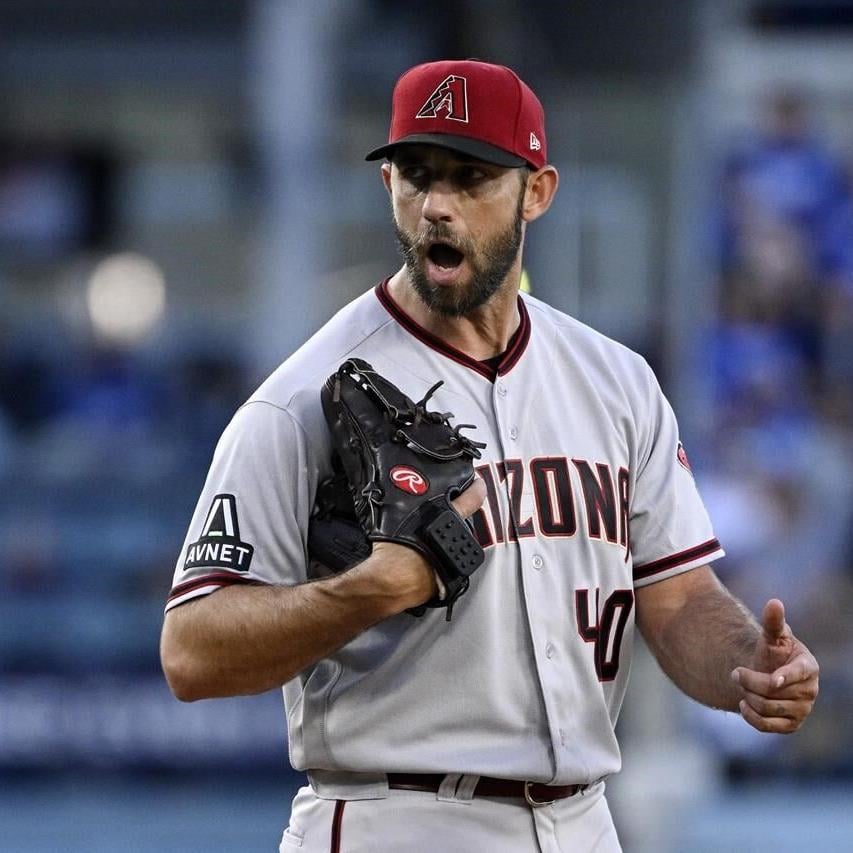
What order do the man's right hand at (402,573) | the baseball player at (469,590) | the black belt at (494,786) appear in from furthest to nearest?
the black belt at (494,786) → the baseball player at (469,590) → the man's right hand at (402,573)

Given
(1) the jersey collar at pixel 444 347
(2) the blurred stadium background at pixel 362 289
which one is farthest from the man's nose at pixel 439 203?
(2) the blurred stadium background at pixel 362 289

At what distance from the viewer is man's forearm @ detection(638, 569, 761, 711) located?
258 centimetres

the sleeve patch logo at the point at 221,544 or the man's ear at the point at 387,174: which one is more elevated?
the man's ear at the point at 387,174

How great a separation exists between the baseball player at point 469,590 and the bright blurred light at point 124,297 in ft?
30.0

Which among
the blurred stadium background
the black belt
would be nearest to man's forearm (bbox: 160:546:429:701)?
the black belt

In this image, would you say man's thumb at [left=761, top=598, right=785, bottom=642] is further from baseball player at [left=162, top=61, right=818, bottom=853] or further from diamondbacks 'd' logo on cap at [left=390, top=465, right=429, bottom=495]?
diamondbacks 'd' logo on cap at [left=390, top=465, right=429, bottom=495]

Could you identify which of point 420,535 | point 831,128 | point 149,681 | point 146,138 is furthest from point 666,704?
point 146,138

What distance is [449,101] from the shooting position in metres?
2.56

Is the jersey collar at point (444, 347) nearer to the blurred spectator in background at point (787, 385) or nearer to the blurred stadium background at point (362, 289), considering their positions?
the blurred stadium background at point (362, 289)

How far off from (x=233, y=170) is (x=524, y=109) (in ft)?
33.8

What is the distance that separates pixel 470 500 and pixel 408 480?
10 cm

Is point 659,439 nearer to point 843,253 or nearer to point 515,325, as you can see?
point 515,325

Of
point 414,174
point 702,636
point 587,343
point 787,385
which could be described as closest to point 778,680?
point 702,636

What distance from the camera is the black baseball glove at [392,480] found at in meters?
2.31
